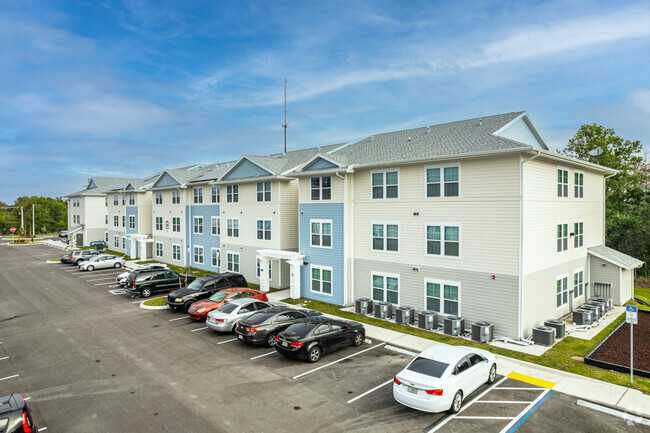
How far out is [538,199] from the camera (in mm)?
17516

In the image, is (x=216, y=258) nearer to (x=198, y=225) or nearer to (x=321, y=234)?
(x=198, y=225)

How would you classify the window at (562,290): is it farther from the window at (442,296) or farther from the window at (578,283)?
the window at (442,296)

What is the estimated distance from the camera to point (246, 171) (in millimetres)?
29594

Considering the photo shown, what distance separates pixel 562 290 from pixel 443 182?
881 centimetres

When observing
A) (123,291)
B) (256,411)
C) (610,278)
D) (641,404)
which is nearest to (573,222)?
(610,278)

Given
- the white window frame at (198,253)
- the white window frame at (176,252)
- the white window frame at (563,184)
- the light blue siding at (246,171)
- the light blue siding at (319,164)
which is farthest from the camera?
the white window frame at (176,252)

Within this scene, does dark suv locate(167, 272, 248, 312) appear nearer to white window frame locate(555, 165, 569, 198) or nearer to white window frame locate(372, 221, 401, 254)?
white window frame locate(372, 221, 401, 254)

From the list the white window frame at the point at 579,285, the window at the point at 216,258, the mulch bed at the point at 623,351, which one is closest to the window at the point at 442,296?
the mulch bed at the point at 623,351

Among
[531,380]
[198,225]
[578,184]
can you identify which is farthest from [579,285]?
[198,225]

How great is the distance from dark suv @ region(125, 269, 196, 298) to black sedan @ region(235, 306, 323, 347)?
11.9 m

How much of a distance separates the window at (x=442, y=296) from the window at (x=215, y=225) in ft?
67.2

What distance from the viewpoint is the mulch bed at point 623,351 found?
13320 millimetres

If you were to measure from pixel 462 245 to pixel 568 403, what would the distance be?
26.0 feet

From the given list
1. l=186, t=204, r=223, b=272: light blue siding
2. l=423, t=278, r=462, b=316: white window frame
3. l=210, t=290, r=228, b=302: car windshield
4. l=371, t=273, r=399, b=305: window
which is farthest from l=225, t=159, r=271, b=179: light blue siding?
l=423, t=278, r=462, b=316: white window frame
